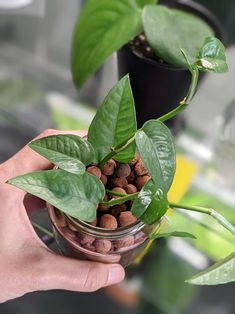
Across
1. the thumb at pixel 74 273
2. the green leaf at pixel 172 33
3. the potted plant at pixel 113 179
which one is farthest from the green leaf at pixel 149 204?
the green leaf at pixel 172 33

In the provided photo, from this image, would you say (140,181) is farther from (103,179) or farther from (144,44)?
(144,44)

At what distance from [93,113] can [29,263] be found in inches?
12.9

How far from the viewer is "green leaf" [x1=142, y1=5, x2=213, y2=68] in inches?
19.6

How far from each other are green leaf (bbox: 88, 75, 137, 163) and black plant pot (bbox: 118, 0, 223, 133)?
0.17 metres

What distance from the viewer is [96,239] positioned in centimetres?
37

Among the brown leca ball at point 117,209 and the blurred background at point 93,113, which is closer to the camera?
the brown leca ball at point 117,209

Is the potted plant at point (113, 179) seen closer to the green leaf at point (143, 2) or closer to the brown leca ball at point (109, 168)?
the brown leca ball at point (109, 168)

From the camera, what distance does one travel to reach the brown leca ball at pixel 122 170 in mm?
381

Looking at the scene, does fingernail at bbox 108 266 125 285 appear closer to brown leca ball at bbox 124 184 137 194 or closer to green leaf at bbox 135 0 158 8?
brown leca ball at bbox 124 184 137 194

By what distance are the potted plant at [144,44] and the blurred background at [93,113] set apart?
0.33ft

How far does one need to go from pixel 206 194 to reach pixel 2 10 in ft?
1.33

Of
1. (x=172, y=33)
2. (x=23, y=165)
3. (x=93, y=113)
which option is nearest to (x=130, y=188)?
(x=23, y=165)

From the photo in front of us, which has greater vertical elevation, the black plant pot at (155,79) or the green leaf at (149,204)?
the green leaf at (149,204)

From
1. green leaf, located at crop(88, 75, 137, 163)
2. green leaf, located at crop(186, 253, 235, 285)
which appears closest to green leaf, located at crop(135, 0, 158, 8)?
green leaf, located at crop(88, 75, 137, 163)
